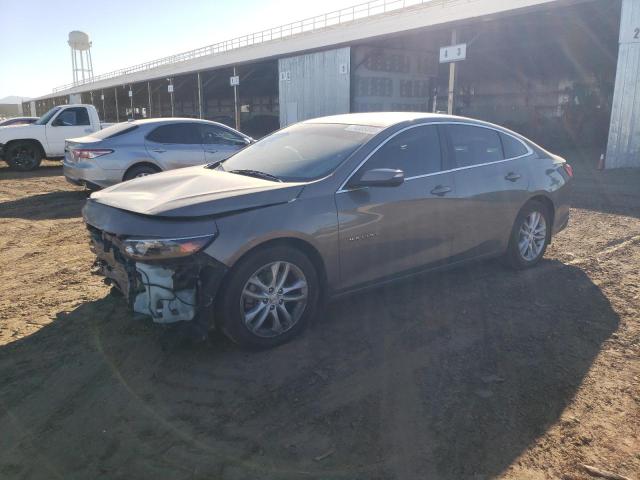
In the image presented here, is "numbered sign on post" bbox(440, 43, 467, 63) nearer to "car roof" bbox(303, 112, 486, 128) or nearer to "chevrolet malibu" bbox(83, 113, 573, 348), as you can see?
"chevrolet malibu" bbox(83, 113, 573, 348)

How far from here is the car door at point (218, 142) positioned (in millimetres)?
9531

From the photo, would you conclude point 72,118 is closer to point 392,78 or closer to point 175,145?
point 175,145

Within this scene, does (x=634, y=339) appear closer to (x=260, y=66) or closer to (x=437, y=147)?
(x=437, y=147)

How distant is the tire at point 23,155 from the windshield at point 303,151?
12519 mm

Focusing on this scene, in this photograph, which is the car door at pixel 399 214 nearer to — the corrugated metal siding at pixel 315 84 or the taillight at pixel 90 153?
the taillight at pixel 90 153

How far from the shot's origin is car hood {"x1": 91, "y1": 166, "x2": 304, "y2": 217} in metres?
3.35

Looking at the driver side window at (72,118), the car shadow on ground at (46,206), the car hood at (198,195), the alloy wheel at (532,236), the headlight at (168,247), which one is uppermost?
the driver side window at (72,118)

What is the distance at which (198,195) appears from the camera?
3514mm

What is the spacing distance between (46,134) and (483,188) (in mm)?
13737

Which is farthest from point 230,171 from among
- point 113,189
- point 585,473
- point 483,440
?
point 585,473

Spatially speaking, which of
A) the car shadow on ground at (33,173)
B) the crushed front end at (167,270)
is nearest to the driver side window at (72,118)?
the car shadow on ground at (33,173)

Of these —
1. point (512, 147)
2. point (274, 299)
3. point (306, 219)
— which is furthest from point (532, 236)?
point (274, 299)

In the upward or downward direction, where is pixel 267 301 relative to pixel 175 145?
downward

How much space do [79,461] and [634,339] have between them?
3.79m
